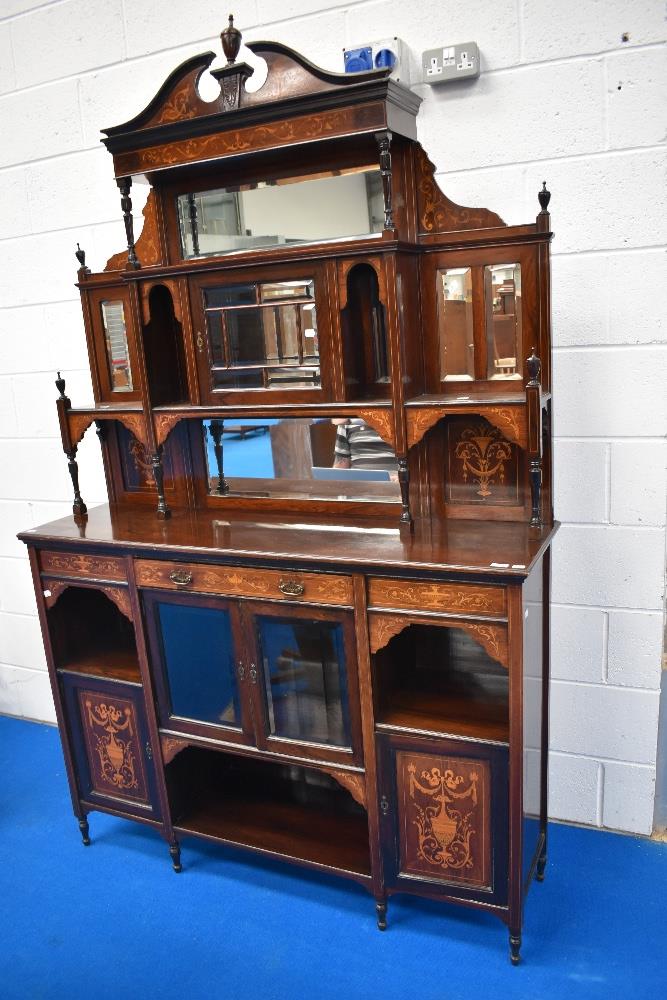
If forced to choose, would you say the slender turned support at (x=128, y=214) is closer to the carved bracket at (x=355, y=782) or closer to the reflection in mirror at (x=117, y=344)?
the reflection in mirror at (x=117, y=344)

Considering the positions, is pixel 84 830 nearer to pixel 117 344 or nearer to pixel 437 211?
pixel 117 344

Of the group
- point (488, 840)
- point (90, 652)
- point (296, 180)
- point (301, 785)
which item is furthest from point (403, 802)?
point (296, 180)

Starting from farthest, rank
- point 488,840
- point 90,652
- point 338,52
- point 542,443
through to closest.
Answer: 1. point 90,652
2. point 338,52
3. point 542,443
4. point 488,840

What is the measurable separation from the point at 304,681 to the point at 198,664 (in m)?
0.35

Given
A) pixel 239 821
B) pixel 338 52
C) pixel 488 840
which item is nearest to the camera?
pixel 488 840

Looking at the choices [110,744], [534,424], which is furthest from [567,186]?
[110,744]

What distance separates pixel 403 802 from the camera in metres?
2.21

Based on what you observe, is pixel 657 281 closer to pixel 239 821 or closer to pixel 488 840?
pixel 488 840

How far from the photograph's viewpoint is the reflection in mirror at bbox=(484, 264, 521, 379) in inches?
86.7

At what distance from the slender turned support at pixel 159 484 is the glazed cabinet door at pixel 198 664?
1.05 feet

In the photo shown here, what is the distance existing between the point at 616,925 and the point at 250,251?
2115 millimetres

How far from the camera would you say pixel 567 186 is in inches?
89.1

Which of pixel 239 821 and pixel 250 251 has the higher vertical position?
pixel 250 251

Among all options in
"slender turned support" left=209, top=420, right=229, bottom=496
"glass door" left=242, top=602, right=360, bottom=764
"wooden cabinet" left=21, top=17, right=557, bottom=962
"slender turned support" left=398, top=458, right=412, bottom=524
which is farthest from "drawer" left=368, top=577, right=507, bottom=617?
"slender turned support" left=209, top=420, right=229, bottom=496
